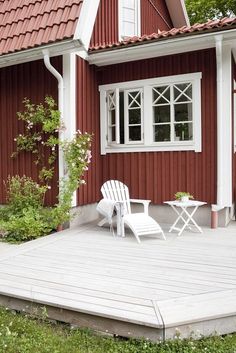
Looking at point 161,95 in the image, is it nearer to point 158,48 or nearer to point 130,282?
point 158,48

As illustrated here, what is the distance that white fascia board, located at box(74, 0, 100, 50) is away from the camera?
607cm

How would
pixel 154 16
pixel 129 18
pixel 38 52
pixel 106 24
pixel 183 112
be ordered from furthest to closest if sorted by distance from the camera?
pixel 154 16
pixel 129 18
pixel 106 24
pixel 183 112
pixel 38 52

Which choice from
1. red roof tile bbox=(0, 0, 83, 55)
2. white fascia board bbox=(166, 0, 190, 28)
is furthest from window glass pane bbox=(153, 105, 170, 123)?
white fascia board bbox=(166, 0, 190, 28)

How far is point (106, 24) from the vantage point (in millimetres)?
7641

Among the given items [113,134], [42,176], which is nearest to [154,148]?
[113,134]

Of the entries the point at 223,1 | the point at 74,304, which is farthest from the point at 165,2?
the point at 223,1

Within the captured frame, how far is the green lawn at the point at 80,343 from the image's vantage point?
2.73 m

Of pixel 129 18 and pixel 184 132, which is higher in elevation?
pixel 129 18

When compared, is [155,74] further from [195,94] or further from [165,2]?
[165,2]

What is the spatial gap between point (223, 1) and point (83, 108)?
18943 mm

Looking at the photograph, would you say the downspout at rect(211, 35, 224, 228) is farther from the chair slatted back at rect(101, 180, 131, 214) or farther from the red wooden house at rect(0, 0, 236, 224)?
the chair slatted back at rect(101, 180, 131, 214)

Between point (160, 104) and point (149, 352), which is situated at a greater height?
point (160, 104)

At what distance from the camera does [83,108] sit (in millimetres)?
6930

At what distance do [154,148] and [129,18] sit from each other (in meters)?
3.73
